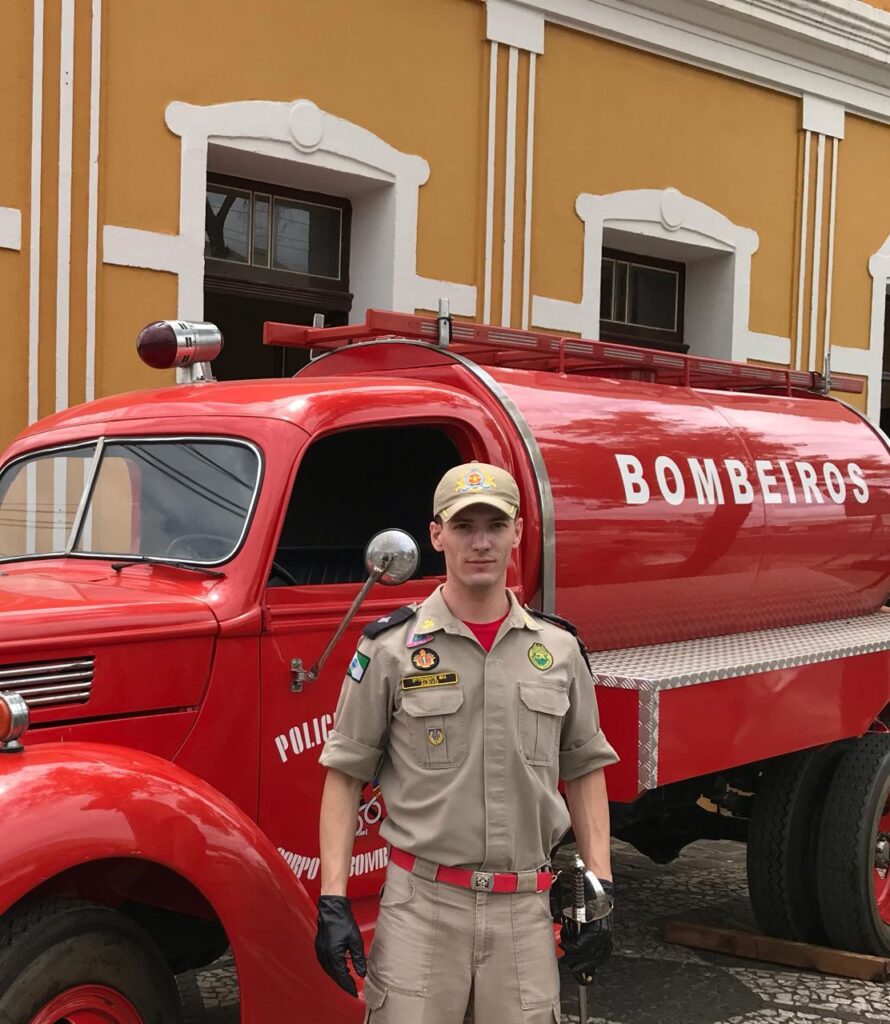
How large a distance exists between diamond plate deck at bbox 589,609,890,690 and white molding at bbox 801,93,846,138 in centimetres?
666

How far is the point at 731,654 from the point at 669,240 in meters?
6.19

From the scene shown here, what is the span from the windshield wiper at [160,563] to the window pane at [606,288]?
716 cm

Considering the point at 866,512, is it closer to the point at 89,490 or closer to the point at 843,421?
the point at 843,421

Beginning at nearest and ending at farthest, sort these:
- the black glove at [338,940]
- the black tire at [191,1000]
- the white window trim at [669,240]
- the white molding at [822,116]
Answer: the black glove at [338,940]
the black tire at [191,1000]
the white window trim at [669,240]
the white molding at [822,116]

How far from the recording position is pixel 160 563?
358 cm

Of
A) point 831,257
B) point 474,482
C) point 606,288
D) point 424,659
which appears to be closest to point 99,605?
point 424,659

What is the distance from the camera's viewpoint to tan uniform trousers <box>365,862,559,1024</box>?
2.51 meters

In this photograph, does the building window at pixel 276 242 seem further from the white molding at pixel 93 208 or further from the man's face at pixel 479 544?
the man's face at pixel 479 544

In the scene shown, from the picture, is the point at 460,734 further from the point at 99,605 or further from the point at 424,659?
the point at 99,605

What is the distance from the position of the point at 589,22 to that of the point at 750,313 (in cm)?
280

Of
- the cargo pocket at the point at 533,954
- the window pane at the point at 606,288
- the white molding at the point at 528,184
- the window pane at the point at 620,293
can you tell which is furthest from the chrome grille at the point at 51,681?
the window pane at the point at 620,293

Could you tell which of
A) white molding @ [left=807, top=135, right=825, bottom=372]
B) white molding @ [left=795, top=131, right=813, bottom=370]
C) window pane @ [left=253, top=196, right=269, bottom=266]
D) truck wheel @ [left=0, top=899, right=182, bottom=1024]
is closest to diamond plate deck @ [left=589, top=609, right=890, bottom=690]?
truck wheel @ [left=0, top=899, right=182, bottom=1024]

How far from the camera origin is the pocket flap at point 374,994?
255cm

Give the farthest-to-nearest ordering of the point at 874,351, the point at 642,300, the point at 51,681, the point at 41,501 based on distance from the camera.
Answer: the point at 874,351
the point at 642,300
the point at 41,501
the point at 51,681
